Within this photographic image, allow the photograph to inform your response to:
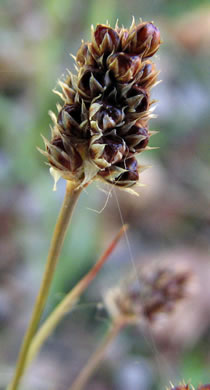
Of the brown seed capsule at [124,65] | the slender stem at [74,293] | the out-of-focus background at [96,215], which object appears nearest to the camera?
the brown seed capsule at [124,65]

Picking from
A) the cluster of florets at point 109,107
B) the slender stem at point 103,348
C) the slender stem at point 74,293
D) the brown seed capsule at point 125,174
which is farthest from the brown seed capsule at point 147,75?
the slender stem at point 103,348

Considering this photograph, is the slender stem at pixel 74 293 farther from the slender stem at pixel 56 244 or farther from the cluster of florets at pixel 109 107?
the cluster of florets at pixel 109 107

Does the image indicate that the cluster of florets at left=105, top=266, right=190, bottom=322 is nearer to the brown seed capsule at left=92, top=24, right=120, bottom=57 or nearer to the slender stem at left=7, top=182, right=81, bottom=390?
the slender stem at left=7, top=182, right=81, bottom=390

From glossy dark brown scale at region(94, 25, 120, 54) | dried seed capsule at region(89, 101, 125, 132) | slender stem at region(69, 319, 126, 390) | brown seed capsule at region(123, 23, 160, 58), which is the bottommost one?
slender stem at region(69, 319, 126, 390)

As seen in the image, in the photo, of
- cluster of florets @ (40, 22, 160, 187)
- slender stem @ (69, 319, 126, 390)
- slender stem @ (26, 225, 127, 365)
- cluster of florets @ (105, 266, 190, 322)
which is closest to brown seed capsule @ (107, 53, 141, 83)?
cluster of florets @ (40, 22, 160, 187)

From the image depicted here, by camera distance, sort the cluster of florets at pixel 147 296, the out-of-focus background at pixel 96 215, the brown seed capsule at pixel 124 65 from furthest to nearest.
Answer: the out-of-focus background at pixel 96 215, the cluster of florets at pixel 147 296, the brown seed capsule at pixel 124 65

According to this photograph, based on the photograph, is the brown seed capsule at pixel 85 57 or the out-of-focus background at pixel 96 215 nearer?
the brown seed capsule at pixel 85 57
